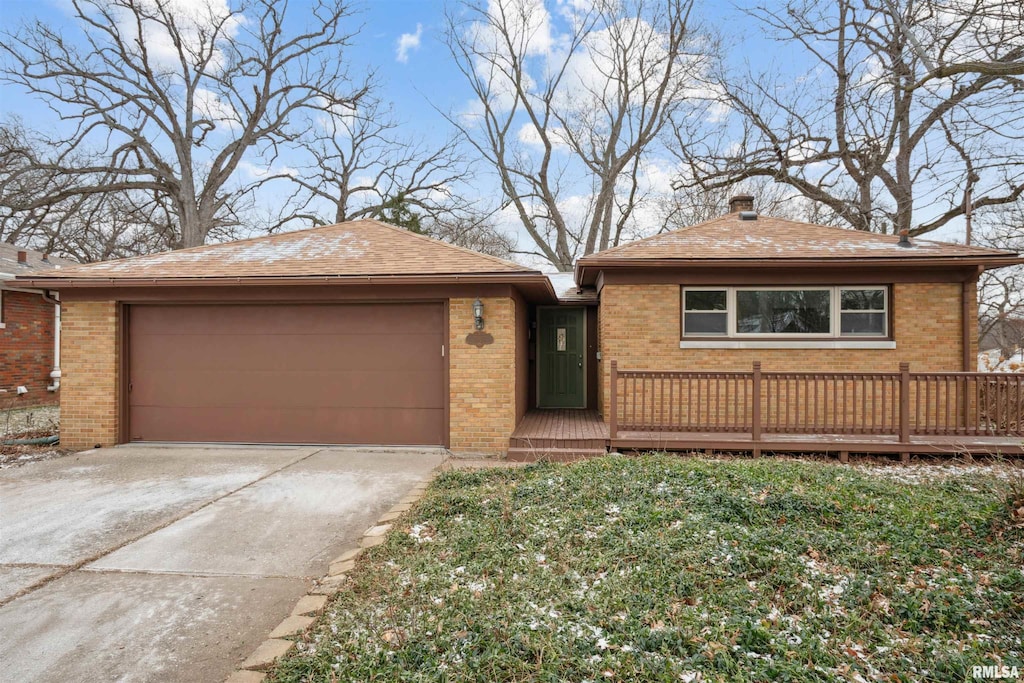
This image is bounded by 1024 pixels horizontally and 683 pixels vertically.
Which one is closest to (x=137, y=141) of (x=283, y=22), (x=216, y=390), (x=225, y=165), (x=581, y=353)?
(x=225, y=165)

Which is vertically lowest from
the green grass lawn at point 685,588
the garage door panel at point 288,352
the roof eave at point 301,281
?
the green grass lawn at point 685,588

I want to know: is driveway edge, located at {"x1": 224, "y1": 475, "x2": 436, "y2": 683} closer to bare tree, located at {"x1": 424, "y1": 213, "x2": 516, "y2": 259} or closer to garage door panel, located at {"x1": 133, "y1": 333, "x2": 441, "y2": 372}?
garage door panel, located at {"x1": 133, "y1": 333, "x2": 441, "y2": 372}

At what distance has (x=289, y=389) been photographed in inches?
320

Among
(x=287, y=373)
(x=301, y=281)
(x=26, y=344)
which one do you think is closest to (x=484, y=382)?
(x=301, y=281)

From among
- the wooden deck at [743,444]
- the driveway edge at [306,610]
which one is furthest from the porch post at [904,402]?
→ the driveway edge at [306,610]

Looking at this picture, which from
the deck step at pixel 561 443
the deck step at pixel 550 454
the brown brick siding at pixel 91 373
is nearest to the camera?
the deck step at pixel 550 454

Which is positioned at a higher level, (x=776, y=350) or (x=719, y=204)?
(x=719, y=204)

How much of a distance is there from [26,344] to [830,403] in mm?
16337

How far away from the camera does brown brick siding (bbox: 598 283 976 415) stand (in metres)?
8.22

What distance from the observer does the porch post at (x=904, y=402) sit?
7.09 meters

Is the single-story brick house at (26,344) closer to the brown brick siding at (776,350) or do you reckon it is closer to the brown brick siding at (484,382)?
the brown brick siding at (484,382)

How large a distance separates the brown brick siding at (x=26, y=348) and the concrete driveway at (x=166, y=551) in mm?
6529

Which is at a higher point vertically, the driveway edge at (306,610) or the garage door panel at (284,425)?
the garage door panel at (284,425)

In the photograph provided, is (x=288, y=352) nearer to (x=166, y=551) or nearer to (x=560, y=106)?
(x=166, y=551)
